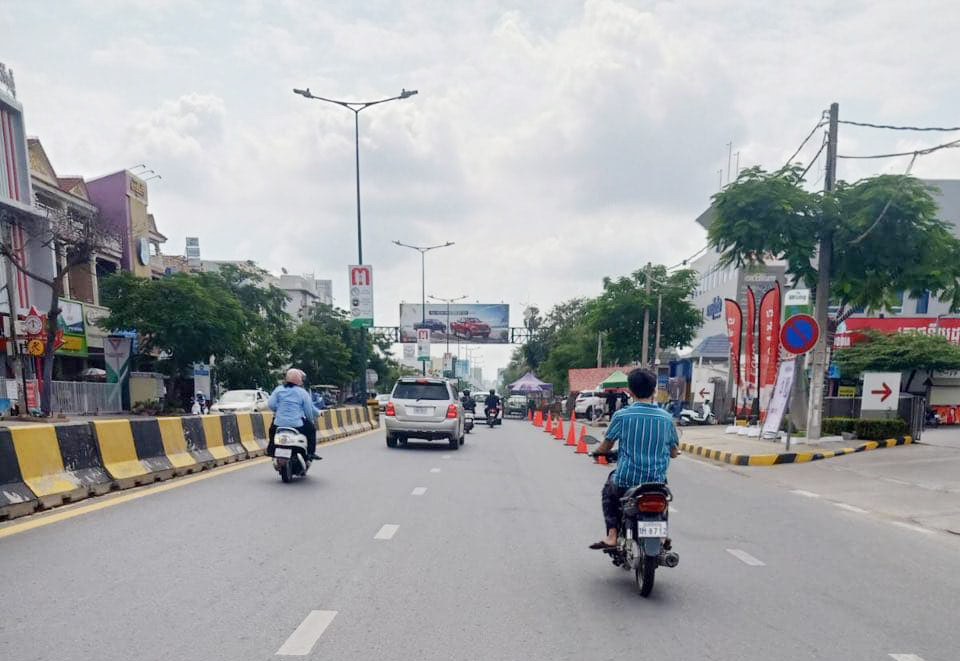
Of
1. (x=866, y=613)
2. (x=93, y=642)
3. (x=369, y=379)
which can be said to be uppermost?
(x=93, y=642)

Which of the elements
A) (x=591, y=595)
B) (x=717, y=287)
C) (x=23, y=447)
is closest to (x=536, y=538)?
(x=591, y=595)

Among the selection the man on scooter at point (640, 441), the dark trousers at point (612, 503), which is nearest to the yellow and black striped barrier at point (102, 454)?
A: the dark trousers at point (612, 503)

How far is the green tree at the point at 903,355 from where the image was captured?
92.0 ft

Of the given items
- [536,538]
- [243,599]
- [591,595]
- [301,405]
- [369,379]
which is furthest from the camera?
[369,379]

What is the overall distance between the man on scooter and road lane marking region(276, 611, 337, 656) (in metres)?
2.23

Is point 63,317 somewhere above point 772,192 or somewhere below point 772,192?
below

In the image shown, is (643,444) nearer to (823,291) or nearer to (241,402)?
(823,291)

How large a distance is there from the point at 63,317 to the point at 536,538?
A: 28.6 meters

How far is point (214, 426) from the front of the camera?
11.8 m

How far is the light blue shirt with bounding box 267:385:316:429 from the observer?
31.8 ft

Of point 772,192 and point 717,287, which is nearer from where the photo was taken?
point 772,192

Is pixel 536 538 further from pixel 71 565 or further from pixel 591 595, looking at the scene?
pixel 71 565

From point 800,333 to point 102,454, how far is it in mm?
12679

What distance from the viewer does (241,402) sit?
1003 inches
